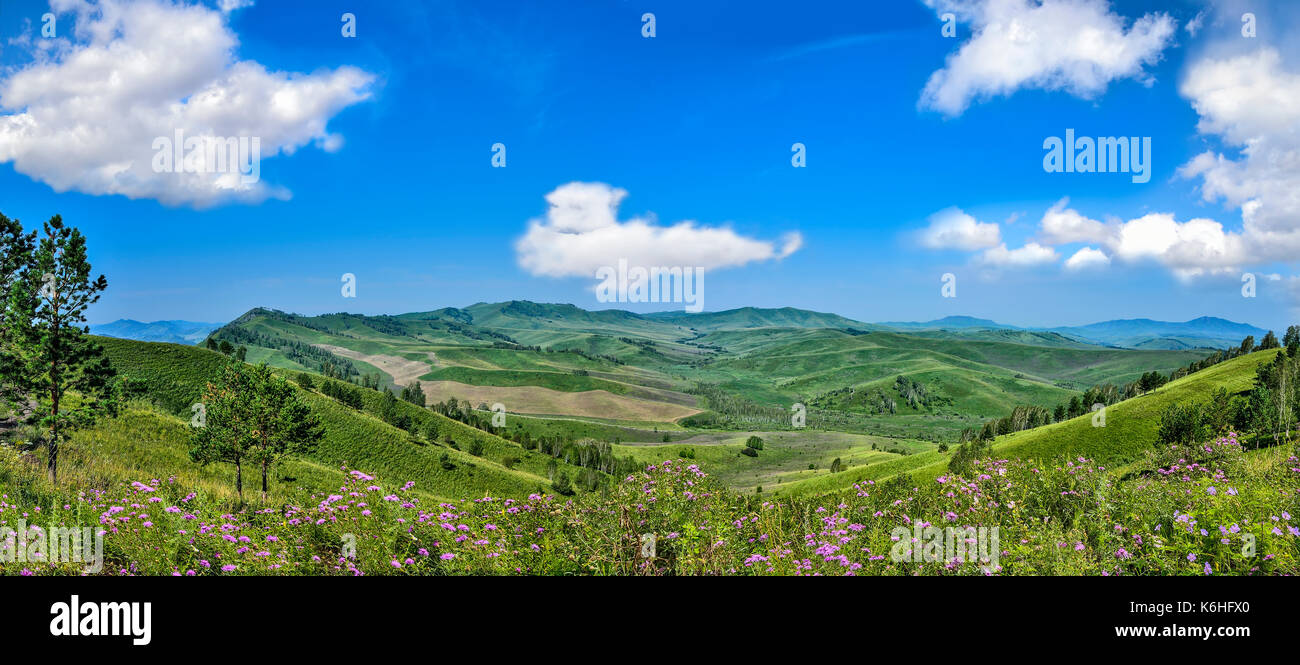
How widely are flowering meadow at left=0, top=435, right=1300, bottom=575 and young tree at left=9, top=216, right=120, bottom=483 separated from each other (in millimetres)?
26884

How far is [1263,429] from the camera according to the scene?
108 feet

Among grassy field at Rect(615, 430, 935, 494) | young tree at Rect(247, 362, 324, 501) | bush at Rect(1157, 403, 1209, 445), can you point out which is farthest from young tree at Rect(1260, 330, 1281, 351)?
young tree at Rect(247, 362, 324, 501)

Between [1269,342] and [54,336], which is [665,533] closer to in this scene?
[54,336]

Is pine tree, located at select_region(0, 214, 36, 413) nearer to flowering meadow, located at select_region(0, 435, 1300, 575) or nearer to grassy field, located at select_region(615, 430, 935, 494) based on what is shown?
flowering meadow, located at select_region(0, 435, 1300, 575)

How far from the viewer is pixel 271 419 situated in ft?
142

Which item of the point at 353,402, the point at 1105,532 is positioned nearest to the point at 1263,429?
the point at 1105,532

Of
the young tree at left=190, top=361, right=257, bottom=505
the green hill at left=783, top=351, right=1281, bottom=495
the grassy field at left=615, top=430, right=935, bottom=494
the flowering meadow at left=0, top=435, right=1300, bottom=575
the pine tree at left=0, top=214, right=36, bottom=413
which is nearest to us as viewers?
the flowering meadow at left=0, top=435, right=1300, bottom=575

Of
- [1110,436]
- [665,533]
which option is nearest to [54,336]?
[665,533]

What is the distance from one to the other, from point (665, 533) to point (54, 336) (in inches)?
1521

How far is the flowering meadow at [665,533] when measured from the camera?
7176 mm

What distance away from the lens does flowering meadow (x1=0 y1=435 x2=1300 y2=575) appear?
Result: 7.18 metres

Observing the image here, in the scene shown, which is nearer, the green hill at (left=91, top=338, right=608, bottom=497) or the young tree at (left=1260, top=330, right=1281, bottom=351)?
the green hill at (left=91, top=338, right=608, bottom=497)

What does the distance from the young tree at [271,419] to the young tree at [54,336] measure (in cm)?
1127

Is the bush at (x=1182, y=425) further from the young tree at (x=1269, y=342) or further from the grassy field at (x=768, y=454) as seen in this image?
the grassy field at (x=768, y=454)
